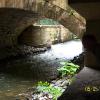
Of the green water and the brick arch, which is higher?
the brick arch

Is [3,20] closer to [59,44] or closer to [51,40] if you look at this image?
[51,40]

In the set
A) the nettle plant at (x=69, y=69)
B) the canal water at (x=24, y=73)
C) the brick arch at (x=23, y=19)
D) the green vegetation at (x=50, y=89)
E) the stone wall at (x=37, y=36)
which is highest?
the brick arch at (x=23, y=19)

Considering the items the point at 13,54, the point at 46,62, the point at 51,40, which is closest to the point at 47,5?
the point at 46,62

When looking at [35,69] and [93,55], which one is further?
[35,69]

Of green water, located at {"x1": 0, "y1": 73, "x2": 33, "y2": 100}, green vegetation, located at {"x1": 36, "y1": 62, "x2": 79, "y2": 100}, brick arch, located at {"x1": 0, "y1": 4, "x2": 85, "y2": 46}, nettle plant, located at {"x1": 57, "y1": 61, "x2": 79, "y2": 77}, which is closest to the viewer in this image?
green vegetation, located at {"x1": 36, "y1": 62, "x2": 79, "y2": 100}

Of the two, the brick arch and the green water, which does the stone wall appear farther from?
the green water

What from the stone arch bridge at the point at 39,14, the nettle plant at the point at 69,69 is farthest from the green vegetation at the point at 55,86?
the stone arch bridge at the point at 39,14

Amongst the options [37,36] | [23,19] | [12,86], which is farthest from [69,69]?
[37,36]

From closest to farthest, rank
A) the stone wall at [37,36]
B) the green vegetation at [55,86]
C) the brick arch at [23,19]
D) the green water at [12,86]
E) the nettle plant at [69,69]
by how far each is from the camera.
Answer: the green vegetation at [55,86] < the green water at [12,86] < the nettle plant at [69,69] < the brick arch at [23,19] < the stone wall at [37,36]

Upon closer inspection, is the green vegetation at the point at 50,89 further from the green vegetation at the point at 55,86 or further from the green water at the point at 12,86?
the green water at the point at 12,86

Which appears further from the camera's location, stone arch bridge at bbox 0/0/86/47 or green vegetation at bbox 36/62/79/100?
stone arch bridge at bbox 0/0/86/47

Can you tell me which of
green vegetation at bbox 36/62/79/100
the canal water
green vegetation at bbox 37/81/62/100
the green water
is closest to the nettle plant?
green vegetation at bbox 36/62/79/100

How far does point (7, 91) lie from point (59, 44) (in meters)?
13.6

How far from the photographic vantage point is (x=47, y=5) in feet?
35.3
